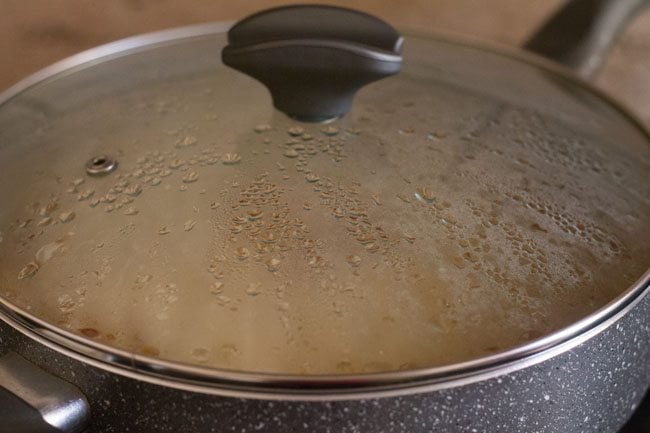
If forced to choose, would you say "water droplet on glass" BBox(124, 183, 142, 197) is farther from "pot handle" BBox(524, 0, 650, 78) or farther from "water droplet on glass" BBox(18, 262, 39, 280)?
"pot handle" BBox(524, 0, 650, 78)

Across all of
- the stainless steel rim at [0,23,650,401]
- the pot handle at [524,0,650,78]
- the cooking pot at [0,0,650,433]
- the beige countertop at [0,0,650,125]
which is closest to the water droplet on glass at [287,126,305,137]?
the cooking pot at [0,0,650,433]

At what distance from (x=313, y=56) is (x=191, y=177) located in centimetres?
13

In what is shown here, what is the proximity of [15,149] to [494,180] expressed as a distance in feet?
1.26

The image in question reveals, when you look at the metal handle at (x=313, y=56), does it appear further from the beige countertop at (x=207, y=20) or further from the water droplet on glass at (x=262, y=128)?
the beige countertop at (x=207, y=20)

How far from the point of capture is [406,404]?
44cm

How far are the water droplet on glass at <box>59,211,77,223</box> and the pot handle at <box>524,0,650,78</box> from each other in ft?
1.96

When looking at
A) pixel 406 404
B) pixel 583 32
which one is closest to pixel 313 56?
pixel 406 404

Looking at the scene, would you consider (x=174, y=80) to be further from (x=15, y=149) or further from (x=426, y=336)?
(x=426, y=336)

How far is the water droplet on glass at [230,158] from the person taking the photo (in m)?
0.56

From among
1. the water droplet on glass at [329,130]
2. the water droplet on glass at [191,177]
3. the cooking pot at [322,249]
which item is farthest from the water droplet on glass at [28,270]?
the water droplet on glass at [329,130]

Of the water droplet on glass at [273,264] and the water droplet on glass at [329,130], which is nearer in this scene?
the water droplet on glass at [273,264]

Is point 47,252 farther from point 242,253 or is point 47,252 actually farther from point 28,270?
point 242,253

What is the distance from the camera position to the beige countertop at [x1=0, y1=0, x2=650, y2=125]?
1139 mm

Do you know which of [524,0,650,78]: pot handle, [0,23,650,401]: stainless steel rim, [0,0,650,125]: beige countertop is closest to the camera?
[0,23,650,401]: stainless steel rim
